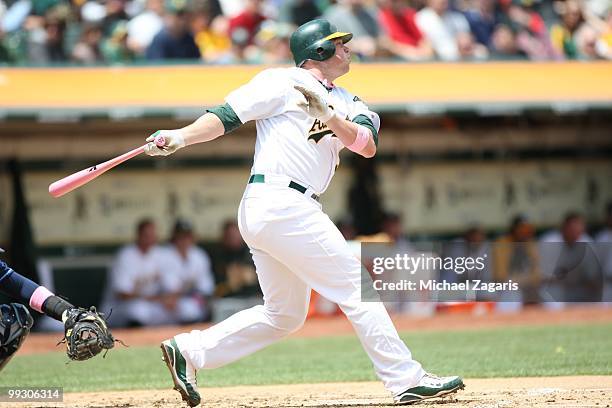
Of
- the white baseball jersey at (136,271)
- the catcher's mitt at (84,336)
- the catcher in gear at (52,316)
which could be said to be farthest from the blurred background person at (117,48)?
the catcher's mitt at (84,336)

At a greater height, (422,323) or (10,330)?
(10,330)

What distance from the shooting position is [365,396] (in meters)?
5.81

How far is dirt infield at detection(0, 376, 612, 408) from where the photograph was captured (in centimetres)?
524

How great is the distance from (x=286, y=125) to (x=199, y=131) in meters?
0.42

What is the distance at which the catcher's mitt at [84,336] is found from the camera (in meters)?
5.06

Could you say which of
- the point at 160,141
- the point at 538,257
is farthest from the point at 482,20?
the point at 160,141

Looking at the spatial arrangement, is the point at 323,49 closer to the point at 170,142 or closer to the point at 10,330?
the point at 170,142

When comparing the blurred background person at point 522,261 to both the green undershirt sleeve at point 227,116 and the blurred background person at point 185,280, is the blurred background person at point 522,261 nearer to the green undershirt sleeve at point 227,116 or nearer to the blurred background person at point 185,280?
the blurred background person at point 185,280

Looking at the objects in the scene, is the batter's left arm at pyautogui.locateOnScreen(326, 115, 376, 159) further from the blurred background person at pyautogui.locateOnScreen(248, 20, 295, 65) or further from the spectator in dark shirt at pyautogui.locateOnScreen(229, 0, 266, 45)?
the spectator in dark shirt at pyautogui.locateOnScreen(229, 0, 266, 45)

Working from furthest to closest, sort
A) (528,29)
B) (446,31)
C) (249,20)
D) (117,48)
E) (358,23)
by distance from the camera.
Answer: (528,29)
(446,31)
(249,20)
(358,23)
(117,48)

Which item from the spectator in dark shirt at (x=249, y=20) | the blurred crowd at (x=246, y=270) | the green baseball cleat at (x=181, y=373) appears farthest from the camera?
the spectator in dark shirt at (x=249, y=20)

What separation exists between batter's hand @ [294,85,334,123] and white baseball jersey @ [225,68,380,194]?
13 centimetres

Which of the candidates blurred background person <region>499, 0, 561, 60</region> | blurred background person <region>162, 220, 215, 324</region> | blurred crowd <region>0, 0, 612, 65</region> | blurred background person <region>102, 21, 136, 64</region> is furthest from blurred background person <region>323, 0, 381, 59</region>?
blurred background person <region>162, 220, 215, 324</region>

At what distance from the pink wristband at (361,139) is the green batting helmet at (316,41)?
431 millimetres
